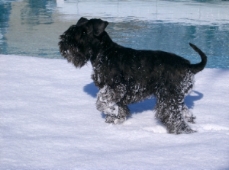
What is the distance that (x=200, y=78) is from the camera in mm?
6812

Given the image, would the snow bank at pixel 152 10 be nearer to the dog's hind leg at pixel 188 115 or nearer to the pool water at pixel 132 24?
the pool water at pixel 132 24

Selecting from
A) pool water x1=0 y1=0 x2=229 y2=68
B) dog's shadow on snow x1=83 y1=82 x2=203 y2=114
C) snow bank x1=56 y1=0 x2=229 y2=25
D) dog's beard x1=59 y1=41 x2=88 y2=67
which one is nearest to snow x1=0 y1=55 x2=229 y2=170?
dog's shadow on snow x1=83 y1=82 x2=203 y2=114

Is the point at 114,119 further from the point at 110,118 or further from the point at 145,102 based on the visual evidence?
the point at 145,102

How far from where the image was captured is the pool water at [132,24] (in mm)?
9398

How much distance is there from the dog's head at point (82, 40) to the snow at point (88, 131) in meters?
0.79

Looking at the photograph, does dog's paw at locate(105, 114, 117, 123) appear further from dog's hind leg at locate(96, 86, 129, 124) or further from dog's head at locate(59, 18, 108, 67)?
dog's head at locate(59, 18, 108, 67)

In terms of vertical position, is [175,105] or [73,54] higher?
[73,54]

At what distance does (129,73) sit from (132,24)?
731cm

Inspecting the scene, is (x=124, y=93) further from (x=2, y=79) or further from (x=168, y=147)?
(x=2, y=79)

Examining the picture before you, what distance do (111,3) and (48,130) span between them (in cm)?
1200

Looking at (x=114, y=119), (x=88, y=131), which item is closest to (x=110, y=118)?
(x=114, y=119)

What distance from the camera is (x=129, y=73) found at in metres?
4.70

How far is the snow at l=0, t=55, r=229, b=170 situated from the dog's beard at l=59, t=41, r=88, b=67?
2.32 feet

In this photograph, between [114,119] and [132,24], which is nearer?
[114,119]
